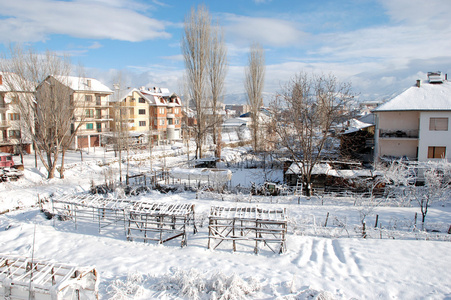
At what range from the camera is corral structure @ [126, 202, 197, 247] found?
36.2 ft

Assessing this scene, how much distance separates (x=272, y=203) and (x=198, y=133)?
15914 mm

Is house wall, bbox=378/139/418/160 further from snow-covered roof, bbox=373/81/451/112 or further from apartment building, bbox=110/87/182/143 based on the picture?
apartment building, bbox=110/87/182/143

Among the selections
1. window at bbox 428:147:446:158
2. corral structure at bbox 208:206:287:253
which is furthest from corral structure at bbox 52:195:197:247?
window at bbox 428:147:446:158

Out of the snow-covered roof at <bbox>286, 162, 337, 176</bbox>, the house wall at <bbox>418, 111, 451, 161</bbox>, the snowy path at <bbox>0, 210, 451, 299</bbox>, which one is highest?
the house wall at <bbox>418, 111, 451, 161</bbox>

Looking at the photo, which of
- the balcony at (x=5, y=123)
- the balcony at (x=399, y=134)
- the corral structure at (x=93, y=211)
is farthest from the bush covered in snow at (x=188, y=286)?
the balcony at (x=5, y=123)

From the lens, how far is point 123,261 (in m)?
9.50

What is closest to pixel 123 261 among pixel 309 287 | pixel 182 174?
pixel 309 287

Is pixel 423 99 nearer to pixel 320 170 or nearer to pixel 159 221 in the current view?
pixel 320 170

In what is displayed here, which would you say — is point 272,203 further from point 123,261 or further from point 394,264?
point 123,261

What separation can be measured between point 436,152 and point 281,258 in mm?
19695

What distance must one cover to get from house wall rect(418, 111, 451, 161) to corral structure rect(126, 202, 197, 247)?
20081 millimetres

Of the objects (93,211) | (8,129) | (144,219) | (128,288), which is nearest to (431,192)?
(144,219)

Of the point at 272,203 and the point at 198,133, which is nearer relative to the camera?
the point at 272,203

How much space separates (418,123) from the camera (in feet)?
78.3
